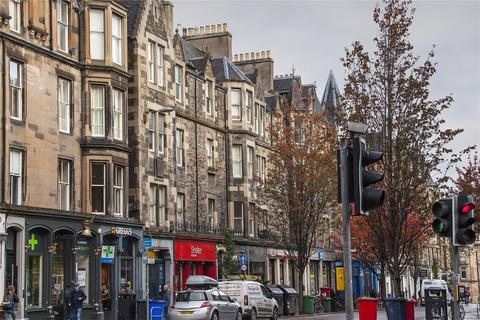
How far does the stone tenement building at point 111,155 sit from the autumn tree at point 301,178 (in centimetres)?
320

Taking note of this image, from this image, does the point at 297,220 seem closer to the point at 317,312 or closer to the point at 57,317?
the point at 317,312

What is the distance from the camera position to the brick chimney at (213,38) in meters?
58.4

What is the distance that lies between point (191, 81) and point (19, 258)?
64.0 ft

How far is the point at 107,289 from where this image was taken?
37.2m

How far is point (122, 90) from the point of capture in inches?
1516

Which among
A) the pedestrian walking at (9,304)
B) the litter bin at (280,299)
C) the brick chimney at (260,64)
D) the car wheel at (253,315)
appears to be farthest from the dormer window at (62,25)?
the brick chimney at (260,64)

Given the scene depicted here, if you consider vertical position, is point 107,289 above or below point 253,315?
above

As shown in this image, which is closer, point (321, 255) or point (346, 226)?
point (346, 226)

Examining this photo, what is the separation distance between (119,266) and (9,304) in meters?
10.0

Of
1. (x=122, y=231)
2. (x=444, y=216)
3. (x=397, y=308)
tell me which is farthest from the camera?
(x=122, y=231)

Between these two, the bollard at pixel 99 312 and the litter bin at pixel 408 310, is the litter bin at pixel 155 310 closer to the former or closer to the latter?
the bollard at pixel 99 312

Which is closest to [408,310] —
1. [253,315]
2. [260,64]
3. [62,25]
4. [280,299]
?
[253,315]

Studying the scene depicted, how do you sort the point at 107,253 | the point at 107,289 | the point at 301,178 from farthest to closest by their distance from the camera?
the point at 301,178, the point at 107,289, the point at 107,253

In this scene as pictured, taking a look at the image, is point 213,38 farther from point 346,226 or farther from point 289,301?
point 346,226
